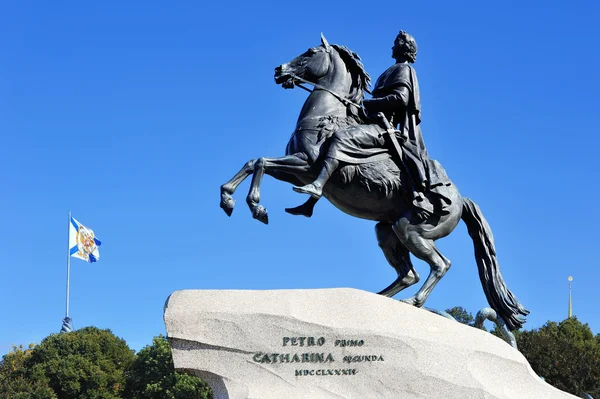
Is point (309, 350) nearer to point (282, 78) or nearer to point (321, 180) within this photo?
point (321, 180)

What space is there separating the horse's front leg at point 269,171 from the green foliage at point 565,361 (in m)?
22.4

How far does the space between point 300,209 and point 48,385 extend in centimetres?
3116

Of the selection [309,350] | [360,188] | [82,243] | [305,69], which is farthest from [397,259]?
[82,243]

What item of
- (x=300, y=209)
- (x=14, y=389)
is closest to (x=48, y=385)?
(x=14, y=389)

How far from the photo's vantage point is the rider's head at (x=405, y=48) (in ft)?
41.0

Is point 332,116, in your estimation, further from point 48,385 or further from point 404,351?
point 48,385

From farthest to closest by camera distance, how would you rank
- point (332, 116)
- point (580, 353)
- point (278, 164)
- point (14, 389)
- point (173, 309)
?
point (14, 389)
point (580, 353)
point (332, 116)
point (278, 164)
point (173, 309)

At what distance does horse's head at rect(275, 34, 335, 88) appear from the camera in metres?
12.0

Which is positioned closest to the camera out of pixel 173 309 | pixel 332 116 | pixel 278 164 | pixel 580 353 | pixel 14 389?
pixel 173 309

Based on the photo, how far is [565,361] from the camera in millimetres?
30719

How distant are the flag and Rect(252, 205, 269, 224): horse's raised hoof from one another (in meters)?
29.6

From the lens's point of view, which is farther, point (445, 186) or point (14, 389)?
point (14, 389)

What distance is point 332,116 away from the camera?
1153 cm

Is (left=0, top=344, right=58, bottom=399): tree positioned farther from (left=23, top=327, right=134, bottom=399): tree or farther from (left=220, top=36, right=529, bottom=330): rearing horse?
(left=220, top=36, right=529, bottom=330): rearing horse
